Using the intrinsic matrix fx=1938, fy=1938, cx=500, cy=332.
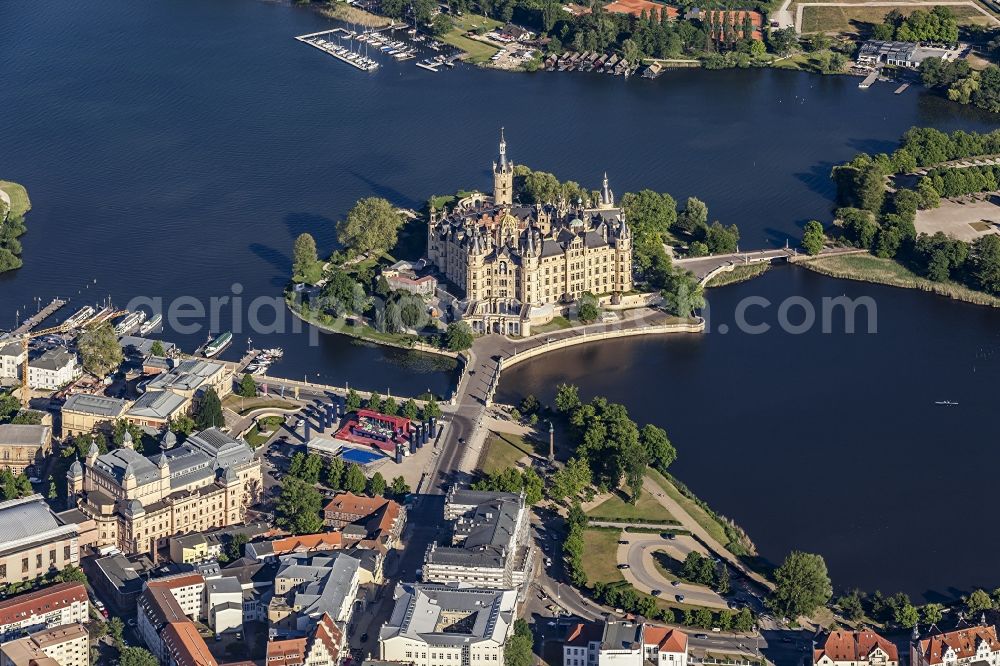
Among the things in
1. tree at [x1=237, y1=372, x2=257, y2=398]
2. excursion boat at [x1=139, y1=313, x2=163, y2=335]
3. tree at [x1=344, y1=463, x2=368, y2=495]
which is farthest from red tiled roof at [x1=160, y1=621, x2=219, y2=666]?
excursion boat at [x1=139, y1=313, x2=163, y2=335]

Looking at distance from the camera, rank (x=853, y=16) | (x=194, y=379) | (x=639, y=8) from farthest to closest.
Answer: (x=853, y=16) < (x=639, y=8) < (x=194, y=379)

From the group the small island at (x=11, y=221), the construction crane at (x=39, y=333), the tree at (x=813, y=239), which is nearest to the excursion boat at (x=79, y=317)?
the construction crane at (x=39, y=333)

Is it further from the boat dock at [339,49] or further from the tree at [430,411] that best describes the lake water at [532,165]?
the tree at [430,411]

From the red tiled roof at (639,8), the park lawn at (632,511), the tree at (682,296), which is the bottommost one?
the park lawn at (632,511)

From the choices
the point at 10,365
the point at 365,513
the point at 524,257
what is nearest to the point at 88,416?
the point at 10,365

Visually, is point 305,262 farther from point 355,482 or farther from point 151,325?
point 355,482

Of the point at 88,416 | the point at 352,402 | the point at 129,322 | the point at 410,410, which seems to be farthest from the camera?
the point at 129,322
